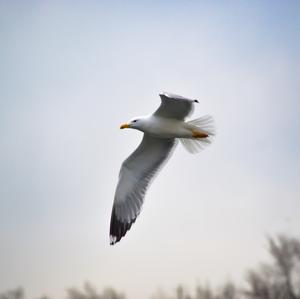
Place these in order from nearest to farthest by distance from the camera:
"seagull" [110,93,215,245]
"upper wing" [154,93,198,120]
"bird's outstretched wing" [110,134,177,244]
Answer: "upper wing" [154,93,198,120] → "seagull" [110,93,215,245] → "bird's outstretched wing" [110,134,177,244]

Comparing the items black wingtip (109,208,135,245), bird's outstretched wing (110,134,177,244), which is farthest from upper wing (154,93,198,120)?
black wingtip (109,208,135,245)

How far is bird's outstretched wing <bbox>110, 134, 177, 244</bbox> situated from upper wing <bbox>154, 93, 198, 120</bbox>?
244 millimetres

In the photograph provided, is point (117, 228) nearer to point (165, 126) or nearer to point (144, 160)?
point (144, 160)

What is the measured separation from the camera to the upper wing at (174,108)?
2.51 metres

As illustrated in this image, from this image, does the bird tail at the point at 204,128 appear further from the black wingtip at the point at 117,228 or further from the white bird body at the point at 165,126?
the black wingtip at the point at 117,228

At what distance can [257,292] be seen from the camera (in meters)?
3.29

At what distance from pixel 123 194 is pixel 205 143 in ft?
1.58

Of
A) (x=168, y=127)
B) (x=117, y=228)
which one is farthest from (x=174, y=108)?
(x=117, y=228)

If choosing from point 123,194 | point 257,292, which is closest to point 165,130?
point 123,194

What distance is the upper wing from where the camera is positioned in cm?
251

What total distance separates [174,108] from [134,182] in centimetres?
48

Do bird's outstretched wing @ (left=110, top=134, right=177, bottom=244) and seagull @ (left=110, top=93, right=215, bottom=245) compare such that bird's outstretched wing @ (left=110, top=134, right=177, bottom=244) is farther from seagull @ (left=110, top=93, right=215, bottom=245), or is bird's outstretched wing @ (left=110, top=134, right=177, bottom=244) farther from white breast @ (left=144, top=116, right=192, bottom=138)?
white breast @ (left=144, top=116, right=192, bottom=138)

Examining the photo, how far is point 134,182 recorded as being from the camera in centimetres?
287

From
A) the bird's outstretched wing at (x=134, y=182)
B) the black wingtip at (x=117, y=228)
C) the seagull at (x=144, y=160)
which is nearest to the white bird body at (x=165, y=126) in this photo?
the seagull at (x=144, y=160)
